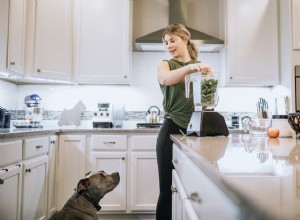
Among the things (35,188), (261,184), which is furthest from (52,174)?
(261,184)

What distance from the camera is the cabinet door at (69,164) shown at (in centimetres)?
269

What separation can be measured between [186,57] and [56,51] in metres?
1.57

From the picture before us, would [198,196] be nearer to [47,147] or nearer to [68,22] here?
[47,147]

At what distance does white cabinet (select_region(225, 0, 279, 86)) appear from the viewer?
310cm

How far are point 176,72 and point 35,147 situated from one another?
4.20 feet

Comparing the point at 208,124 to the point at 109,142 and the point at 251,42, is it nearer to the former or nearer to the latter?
the point at 109,142

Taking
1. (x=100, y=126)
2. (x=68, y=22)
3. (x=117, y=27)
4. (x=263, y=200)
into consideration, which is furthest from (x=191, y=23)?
(x=263, y=200)

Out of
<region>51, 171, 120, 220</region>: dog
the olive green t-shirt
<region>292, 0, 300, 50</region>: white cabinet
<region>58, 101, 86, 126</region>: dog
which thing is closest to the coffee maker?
<region>58, 101, 86, 126</region>: dog

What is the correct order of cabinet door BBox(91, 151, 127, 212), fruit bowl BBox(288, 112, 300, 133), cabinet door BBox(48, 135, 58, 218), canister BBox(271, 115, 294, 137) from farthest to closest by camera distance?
1. cabinet door BBox(91, 151, 127, 212)
2. cabinet door BBox(48, 135, 58, 218)
3. canister BBox(271, 115, 294, 137)
4. fruit bowl BBox(288, 112, 300, 133)

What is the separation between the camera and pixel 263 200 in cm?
30

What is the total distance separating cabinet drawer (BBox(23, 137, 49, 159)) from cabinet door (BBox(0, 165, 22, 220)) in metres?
0.15

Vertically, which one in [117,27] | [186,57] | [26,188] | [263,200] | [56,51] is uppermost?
[117,27]

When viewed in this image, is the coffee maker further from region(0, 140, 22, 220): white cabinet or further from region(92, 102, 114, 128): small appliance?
region(0, 140, 22, 220): white cabinet

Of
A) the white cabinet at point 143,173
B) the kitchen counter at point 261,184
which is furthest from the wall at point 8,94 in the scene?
the kitchen counter at point 261,184
